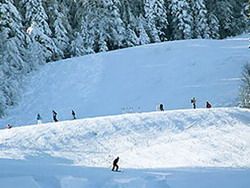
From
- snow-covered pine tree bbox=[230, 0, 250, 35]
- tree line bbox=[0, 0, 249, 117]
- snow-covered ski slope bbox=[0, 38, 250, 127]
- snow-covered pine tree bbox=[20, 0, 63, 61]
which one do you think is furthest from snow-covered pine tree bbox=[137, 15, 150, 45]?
snow-covered pine tree bbox=[230, 0, 250, 35]

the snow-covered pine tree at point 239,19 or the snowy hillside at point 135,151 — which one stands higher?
the snow-covered pine tree at point 239,19

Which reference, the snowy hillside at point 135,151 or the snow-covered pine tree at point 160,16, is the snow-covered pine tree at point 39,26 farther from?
the snowy hillside at point 135,151

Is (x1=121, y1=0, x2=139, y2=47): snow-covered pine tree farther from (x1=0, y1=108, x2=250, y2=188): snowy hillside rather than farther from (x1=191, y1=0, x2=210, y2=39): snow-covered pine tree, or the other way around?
(x1=0, y1=108, x2=250, y2=188): snowy hillside

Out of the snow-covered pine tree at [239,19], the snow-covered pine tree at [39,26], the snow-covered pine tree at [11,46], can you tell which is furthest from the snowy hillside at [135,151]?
the snow-covered pine tree at [239,19]

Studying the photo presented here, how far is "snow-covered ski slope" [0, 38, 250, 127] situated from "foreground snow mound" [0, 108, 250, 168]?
7.24m

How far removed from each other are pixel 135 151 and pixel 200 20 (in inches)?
1230

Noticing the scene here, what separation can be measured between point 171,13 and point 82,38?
10294mm

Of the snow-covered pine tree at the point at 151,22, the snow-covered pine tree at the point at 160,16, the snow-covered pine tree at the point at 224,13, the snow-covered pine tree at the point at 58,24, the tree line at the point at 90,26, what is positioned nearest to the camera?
the tree line at the point at 90,26

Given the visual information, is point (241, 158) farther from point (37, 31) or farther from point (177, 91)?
point (37, 31)

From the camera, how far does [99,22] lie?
53.3m

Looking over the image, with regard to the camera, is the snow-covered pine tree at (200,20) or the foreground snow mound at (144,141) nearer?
the foreground snow mound at (144,141)

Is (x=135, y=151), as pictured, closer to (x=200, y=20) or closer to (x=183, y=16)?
(x=183, y=16)

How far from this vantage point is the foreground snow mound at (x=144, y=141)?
26219 millimetres

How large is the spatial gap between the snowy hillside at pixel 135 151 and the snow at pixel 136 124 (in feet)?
0.14
